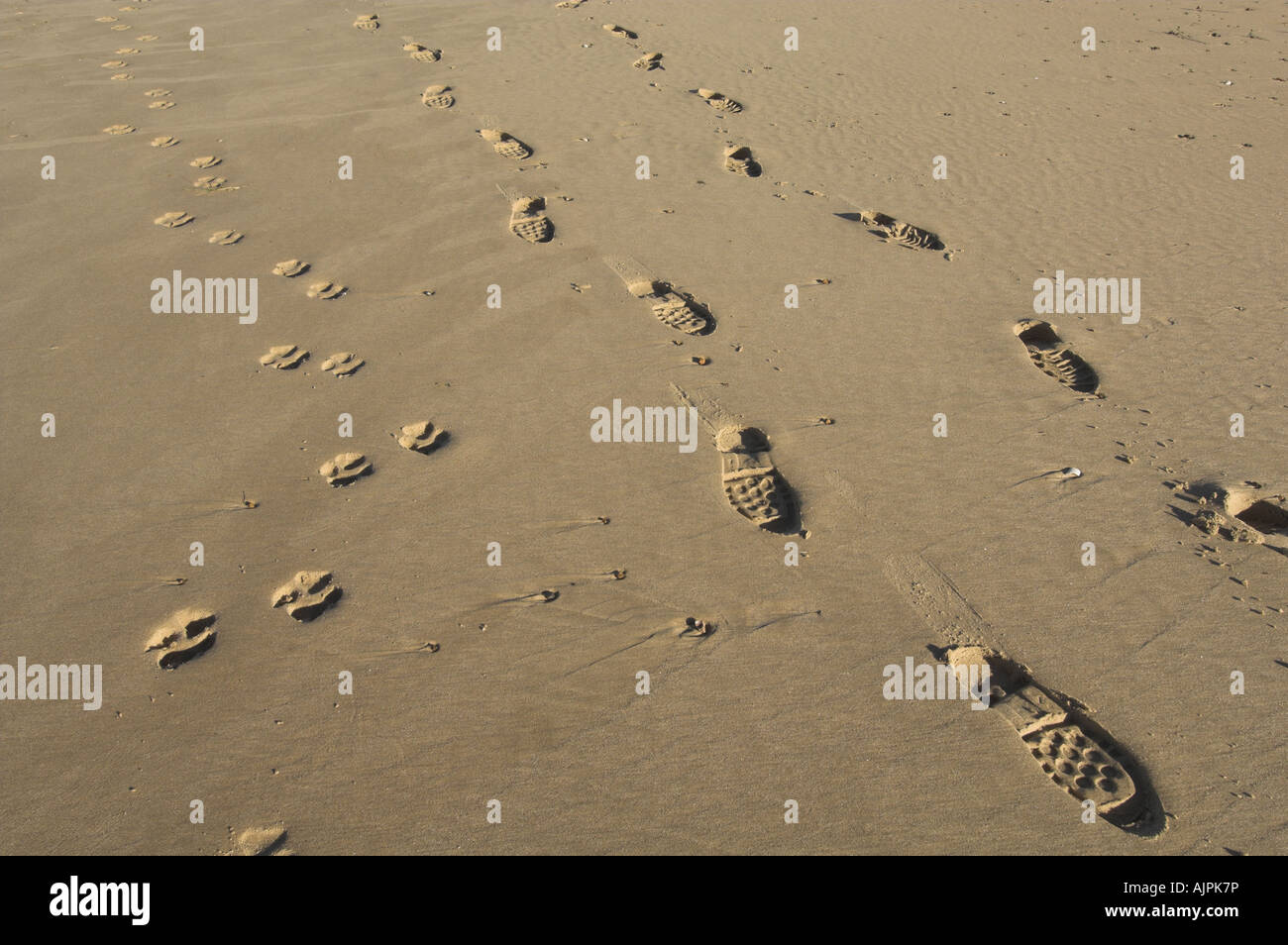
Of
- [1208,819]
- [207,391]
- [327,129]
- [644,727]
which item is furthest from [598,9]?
[1208,819]

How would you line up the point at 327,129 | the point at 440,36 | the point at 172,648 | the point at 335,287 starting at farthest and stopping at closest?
the point at 440,36, the point at 327,129, the point at 335,287, the point at 172,648

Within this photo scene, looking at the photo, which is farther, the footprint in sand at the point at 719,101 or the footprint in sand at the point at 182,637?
the footprint in sand at the point at 719,101

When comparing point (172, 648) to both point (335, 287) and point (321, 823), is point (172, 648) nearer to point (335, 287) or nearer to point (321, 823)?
point (321, 823)

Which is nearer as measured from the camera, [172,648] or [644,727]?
[644,727]

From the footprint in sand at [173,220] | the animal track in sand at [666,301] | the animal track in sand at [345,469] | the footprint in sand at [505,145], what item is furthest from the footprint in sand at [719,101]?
the animal track in sand at [345,469]
